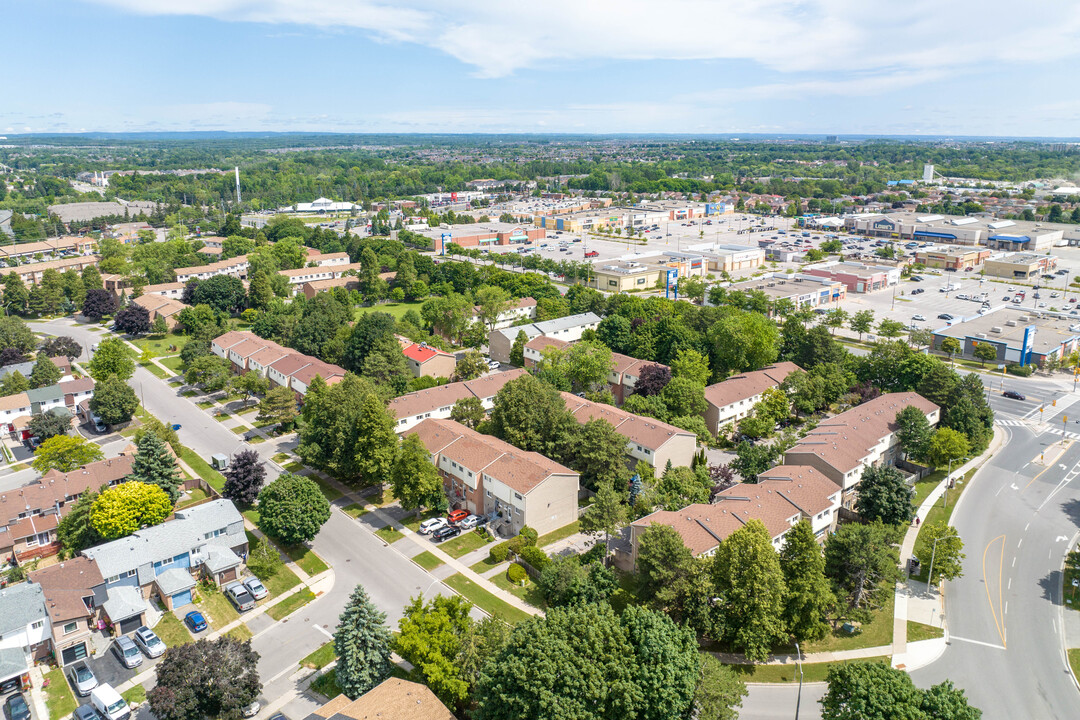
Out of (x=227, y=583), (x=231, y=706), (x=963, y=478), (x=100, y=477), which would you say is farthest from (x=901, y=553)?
(x=100, y=477)

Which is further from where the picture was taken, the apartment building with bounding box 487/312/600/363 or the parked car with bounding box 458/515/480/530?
the apartment building with bounding box 487/312/600/363

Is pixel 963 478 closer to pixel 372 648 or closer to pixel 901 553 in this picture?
pixel 901 553

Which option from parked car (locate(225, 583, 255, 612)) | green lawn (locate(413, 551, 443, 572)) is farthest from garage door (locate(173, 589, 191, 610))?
green lawn (locate(413, 551, 443, 572))

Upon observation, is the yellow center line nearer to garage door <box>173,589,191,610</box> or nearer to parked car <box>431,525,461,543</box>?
parked car <box>431,525,461,543</box>

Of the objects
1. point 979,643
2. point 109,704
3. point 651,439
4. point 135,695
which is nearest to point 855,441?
point 651,439

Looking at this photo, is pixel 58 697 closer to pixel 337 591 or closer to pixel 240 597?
pixel 240 597

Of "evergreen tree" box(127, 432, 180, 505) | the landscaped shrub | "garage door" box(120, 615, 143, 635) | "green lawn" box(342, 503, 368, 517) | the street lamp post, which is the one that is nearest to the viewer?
"garage door" box(120, 615, 143, 635)
